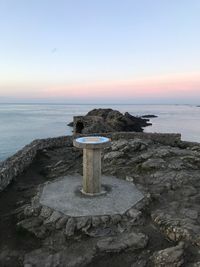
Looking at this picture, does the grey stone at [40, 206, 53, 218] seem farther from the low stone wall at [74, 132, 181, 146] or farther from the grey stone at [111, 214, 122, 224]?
the low stone wall at [74, 132, 181, 146]

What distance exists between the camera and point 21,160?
13.0m

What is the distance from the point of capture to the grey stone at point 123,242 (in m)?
6.80

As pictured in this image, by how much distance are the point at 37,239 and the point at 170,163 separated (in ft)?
24.3

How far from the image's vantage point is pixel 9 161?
12.5m

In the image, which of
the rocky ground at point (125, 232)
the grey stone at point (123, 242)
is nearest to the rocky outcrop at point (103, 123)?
the rocky ground at point (125, 232)

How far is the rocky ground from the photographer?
6.43m

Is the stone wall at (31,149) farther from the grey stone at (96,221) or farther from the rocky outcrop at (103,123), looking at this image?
the rocky outcrop at (103,123)

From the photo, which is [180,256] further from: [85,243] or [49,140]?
[49,140]

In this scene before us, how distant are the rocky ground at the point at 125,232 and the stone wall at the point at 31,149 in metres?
0.55

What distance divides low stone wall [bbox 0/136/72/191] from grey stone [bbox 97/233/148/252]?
17.5ft

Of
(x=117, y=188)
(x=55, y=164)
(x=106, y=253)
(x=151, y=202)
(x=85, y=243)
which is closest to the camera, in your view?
(x=106, y=253)

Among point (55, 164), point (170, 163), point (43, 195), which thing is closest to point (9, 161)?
point (55, 164)

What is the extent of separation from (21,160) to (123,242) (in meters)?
7.65

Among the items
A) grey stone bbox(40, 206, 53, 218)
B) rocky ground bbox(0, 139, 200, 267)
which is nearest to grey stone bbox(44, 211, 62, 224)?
rocky ground bbox(0, 139, 200, 267)
